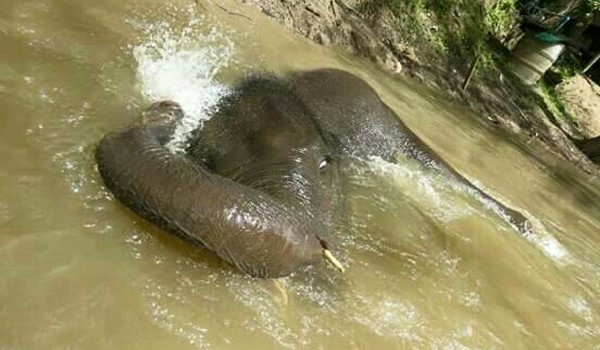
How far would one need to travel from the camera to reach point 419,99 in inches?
379

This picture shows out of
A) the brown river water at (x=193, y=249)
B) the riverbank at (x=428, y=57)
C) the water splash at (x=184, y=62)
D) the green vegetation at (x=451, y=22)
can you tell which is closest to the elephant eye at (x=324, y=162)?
the brown river water at (x=193, y=249)

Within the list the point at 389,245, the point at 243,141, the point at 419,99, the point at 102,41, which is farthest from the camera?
the point at 419,99

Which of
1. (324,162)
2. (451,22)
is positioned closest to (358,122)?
(324,162)

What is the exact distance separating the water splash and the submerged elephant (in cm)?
23

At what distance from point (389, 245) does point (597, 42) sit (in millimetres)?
16795

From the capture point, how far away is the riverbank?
9.38 m

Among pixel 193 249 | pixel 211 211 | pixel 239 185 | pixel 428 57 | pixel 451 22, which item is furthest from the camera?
pixel 451 22

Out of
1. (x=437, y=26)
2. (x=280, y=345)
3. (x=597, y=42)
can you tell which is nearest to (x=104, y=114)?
(x=280, y=345)

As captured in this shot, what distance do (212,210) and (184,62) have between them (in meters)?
3.50

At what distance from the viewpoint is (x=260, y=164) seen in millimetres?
3805

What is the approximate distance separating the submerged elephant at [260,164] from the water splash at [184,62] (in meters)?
0.23

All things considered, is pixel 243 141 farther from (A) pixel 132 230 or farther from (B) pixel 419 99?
(B) pixel 419 99

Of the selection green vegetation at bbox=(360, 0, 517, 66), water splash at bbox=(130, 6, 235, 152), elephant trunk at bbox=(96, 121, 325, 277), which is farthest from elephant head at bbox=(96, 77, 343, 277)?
green vegetation at bbox=(360, 0, 517, 66)

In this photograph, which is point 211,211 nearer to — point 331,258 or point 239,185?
point 239,185
